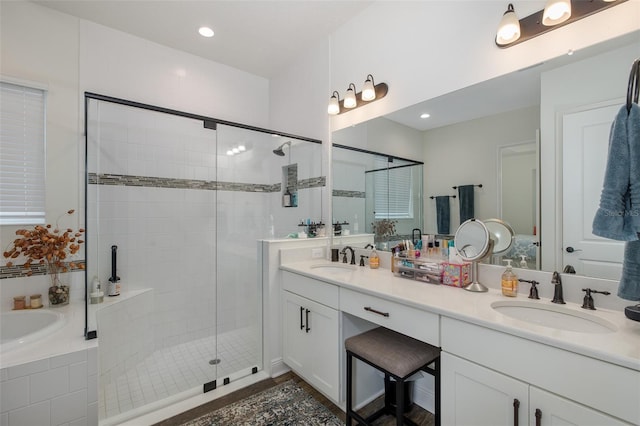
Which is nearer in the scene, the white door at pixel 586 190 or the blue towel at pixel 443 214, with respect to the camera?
the white door at pixel 586 190

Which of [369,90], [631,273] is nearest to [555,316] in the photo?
[631,273]

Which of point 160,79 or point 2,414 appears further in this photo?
point 160,79

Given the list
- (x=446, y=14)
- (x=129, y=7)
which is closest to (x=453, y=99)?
(x=446, y=14)

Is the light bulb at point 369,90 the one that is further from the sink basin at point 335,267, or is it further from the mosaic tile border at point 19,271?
the mosaic tile border at point 19,271

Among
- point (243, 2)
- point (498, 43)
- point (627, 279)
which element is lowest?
point (627, 279)

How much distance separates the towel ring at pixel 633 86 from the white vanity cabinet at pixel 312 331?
1520mm

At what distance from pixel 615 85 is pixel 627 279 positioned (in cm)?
80

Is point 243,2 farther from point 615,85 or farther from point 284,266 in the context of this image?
point 615,85

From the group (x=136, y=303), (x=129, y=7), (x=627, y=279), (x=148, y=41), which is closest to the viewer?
(x=627, y=279)

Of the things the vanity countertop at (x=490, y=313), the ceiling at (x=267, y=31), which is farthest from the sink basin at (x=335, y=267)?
the ceiling at (x=267, y=31)

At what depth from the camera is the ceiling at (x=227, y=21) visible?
2156mm

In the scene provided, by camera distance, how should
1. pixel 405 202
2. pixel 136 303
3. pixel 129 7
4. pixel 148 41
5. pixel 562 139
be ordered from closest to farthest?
pixel 562 139
pixel 405 202
pixel 129 7
pixel 136 303
pixel 148 41

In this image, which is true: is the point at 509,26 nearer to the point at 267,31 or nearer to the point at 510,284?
the point at 510,284

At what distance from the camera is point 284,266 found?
2207mm
